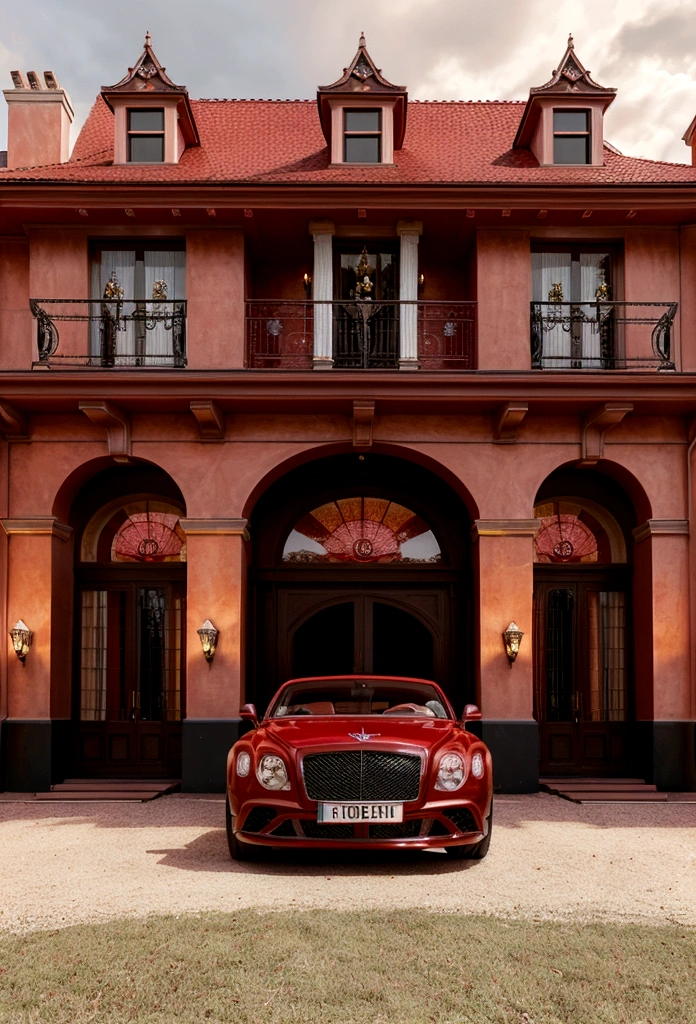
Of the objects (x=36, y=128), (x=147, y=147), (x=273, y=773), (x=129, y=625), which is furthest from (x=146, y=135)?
(x=273, y=773)

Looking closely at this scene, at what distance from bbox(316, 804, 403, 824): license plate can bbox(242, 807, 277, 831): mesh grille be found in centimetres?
38

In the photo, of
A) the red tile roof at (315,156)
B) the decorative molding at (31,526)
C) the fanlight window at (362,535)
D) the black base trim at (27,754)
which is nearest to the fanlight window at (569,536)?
the fanlight window at (362,535)

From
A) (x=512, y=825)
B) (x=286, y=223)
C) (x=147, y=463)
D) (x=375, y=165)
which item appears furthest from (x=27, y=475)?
(x=512, y=825)

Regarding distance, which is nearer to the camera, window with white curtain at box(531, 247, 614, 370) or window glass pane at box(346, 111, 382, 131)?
window with white curtain at box(531, 247, 614, 370)

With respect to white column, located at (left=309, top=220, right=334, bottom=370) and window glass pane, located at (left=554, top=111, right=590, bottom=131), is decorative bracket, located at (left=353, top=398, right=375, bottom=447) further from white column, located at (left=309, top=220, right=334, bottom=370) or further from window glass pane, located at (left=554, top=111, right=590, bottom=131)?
window glass pane, located at (left=554, top=111, right=590, bottom=131)

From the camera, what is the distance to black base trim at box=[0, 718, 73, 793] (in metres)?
13.1

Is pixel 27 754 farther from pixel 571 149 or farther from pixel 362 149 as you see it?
pixel 571 149

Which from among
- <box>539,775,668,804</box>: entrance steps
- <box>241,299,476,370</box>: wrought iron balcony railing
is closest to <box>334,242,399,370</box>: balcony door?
<box>241,299,476,370</box>: wrought iron balcony railing

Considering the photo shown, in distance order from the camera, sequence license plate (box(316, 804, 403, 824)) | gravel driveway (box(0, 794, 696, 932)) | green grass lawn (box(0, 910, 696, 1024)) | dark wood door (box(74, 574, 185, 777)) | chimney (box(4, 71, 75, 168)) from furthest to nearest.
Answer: chimney (box(4, 71, 75, 168)) → dark wood door (box(74, 574, 185, 777)) → license plate (box(316, 804, 403, 824)) → gravel driveway (box(0, 794, 696, 932)) → green grass lawn (box(0, 910, 696, 1024))

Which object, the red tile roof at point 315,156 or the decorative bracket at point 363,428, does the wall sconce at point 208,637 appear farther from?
the red tile roof at point 315,156

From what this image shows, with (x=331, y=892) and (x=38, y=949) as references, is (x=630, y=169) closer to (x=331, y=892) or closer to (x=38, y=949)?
(x=331, y=892)

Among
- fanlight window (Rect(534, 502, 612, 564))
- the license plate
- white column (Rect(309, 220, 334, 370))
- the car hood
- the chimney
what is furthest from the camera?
the chimney

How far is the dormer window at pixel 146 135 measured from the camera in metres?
14.7

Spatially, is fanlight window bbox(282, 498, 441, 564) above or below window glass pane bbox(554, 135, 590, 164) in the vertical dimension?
below
